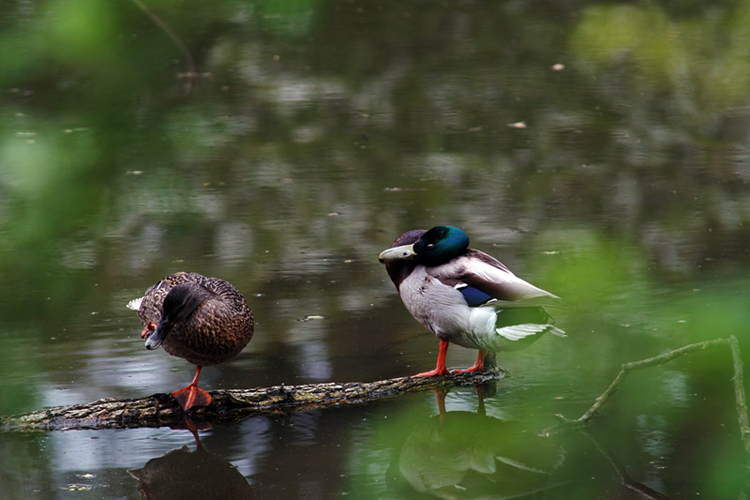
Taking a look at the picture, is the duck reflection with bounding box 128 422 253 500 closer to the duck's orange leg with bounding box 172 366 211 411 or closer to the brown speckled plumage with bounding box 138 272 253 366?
the duck's orange leg with bounding box 172 366 211 411

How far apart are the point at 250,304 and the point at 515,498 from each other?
265cm

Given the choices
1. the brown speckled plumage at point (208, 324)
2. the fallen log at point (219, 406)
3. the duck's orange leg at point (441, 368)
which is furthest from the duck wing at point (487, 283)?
the brown speckled plumage at point (208, 324)

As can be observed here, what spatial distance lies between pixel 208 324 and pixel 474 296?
1162 mm

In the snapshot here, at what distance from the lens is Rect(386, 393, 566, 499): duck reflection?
2.98 m

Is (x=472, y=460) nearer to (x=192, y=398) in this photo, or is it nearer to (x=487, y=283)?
(x=487, y=283)

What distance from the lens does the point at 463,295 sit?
12.5ft

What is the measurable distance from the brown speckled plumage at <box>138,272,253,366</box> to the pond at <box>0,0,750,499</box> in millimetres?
334

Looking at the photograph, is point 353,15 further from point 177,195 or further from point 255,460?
point 255,460

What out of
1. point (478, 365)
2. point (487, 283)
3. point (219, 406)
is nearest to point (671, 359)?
point (487, 283)

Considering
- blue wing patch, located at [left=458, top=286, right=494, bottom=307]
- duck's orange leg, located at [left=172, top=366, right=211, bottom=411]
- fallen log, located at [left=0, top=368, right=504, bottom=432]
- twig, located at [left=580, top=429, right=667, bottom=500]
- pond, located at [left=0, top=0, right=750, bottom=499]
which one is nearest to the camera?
pond, located at [left=0, top=0, right=750, bottom=499]

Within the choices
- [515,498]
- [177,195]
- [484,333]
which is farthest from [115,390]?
[177,195]

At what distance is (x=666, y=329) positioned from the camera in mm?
4520

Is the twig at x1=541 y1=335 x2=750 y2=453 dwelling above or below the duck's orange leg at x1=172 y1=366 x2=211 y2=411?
above

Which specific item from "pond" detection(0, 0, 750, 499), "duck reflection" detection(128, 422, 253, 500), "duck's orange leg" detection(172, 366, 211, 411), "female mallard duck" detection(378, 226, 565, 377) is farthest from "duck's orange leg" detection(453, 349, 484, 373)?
"duck reflection" detection(128, 422, 253, 500)
